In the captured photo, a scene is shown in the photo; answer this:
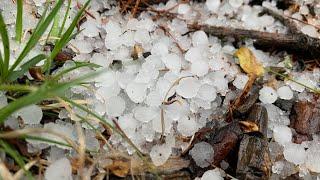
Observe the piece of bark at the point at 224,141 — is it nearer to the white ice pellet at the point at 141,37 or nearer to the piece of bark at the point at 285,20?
the white ice pellet at the point at 141,37

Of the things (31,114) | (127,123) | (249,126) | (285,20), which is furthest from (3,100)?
(285,20)

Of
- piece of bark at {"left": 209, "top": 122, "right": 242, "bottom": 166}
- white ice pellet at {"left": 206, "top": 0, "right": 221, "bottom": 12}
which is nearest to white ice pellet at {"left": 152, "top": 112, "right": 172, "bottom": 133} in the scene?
piece of bark at {"left": 209, "top": 122, "right": 242, "bottom": 166}

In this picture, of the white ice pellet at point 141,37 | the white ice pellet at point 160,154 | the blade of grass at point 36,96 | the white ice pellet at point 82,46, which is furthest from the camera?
the white ice pellet at point 141,37

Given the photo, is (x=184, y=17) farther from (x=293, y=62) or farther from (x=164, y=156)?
(x=164, y=156)

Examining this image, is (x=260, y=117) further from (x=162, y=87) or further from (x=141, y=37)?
(x=141, y=37)

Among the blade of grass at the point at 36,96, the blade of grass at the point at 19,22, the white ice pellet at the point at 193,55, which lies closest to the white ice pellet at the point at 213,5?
the white ice pellet at the point at 193,55

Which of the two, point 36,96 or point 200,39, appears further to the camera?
point 200,39
